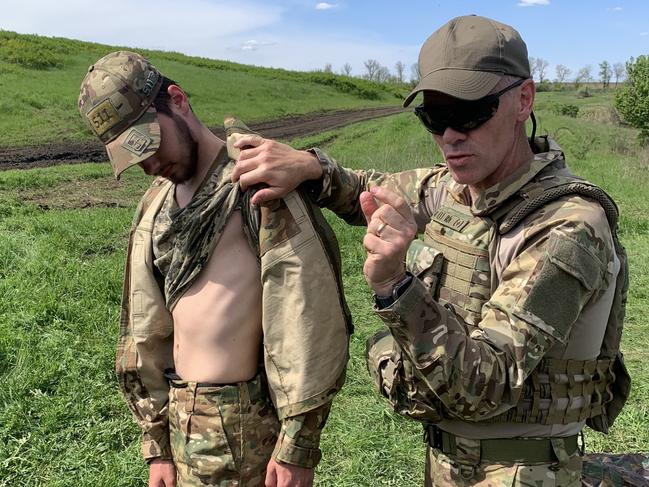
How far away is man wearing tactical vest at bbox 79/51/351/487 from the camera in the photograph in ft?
6.25

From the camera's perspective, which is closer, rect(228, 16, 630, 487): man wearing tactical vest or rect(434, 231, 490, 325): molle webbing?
rect(228, 16, 630, 487): man wearing tactical vest

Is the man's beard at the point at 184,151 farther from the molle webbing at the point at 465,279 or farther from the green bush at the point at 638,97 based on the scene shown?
the green bush at the point at 638,97

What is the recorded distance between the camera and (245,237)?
2.01 meters

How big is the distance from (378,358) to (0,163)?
14044mm

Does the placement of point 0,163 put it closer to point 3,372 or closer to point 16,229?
point 16,229

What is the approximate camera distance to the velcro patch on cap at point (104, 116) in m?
1.98

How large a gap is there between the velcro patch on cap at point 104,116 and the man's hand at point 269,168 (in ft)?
1.33

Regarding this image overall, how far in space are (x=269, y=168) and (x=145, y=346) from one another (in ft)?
2.73

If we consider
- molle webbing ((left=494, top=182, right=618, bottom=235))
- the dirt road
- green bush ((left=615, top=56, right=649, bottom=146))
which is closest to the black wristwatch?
molle webbing ((left=494, top=182, right=618, bottom=235))

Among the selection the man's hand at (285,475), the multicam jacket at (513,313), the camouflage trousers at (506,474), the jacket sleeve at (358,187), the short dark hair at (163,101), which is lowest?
the man's hand at (285,475)

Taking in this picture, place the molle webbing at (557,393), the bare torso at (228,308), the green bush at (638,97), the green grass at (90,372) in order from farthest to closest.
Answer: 1. the green bush at (638,97)
2. the green grass at (90,372)
3. the bare torso at (228,308)
4. the molle webbing at (557,393)

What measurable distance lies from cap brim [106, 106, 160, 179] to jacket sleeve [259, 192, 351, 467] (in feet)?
1.39

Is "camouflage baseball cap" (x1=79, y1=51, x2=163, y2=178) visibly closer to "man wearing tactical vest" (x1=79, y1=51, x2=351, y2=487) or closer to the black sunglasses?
"man wearing tactical vest" (x1=79, y1=51, x2=351, y2=487)

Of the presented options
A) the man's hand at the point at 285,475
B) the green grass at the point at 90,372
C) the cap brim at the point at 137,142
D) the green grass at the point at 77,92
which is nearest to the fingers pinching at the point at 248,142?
the cap brim at the point at 137,142
